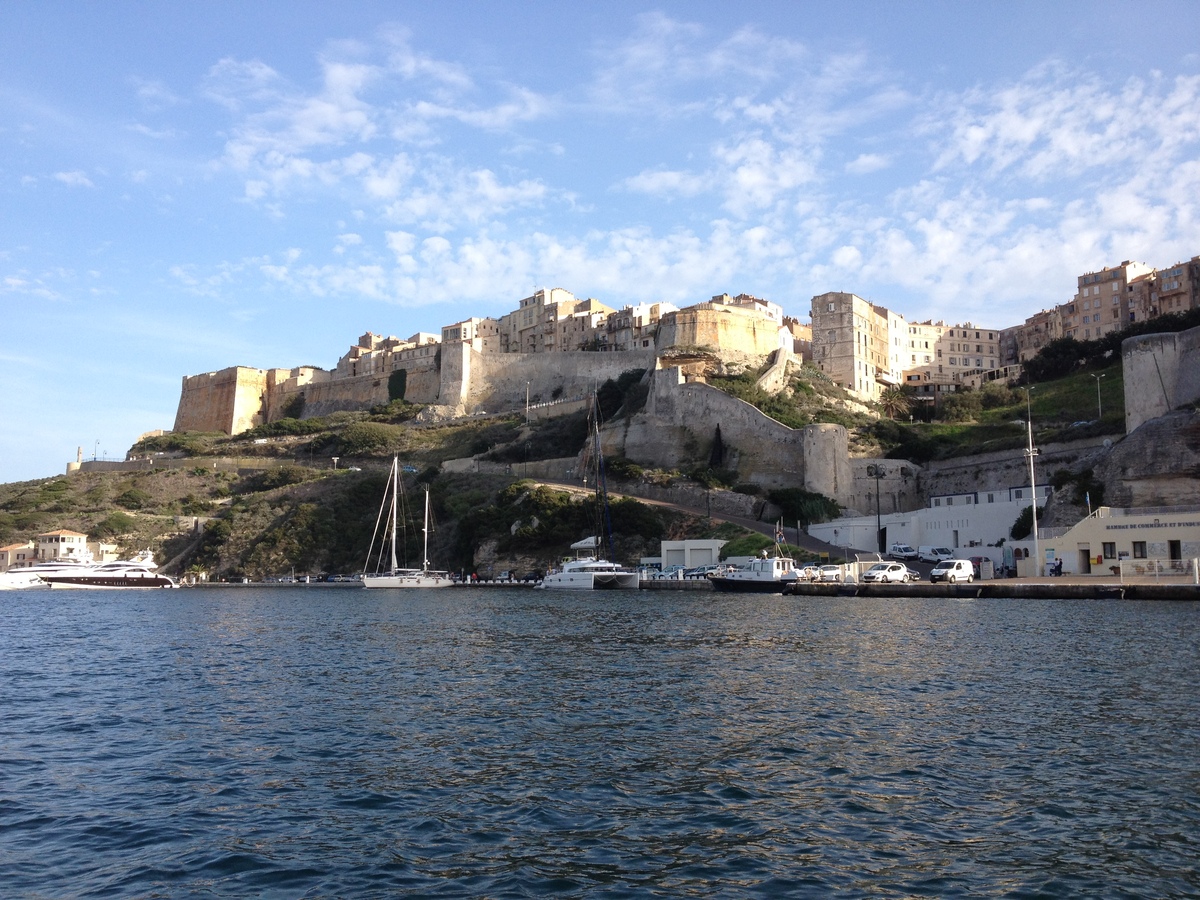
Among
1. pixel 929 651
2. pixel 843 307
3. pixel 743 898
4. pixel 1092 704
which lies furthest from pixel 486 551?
pixel 743 898

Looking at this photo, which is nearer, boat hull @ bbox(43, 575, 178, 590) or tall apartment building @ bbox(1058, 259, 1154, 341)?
boat hull @ bbox(43, 575, 178, 590)

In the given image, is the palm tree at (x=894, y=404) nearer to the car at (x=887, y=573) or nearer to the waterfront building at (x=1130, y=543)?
the car at (x=887, y=573)

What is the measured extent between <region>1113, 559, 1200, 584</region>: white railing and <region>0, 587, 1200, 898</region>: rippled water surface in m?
12.5

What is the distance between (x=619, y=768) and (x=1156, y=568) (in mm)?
29634

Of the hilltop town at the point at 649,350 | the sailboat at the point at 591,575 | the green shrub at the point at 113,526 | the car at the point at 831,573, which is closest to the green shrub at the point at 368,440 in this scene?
the hilltop town at the point at 649,350

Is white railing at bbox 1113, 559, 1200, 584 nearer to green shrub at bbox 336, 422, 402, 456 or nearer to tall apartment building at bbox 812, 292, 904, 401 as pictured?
tall apartment building at bbox 812, 292, 904, 401

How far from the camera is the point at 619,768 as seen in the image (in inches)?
466

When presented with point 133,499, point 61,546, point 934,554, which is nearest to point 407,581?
point 61,546

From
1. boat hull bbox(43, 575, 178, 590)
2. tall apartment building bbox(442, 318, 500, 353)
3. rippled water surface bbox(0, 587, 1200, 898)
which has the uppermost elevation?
tall apartment building bbox(442, 318, 500, 353)

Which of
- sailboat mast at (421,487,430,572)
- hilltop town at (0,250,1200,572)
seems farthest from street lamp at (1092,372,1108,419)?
sailboat mast at (421,487,430,572)

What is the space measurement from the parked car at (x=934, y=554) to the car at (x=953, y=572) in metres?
6.71

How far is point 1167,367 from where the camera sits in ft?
159

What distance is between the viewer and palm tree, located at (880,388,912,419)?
71.9 m

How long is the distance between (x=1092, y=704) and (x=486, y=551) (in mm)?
47237
